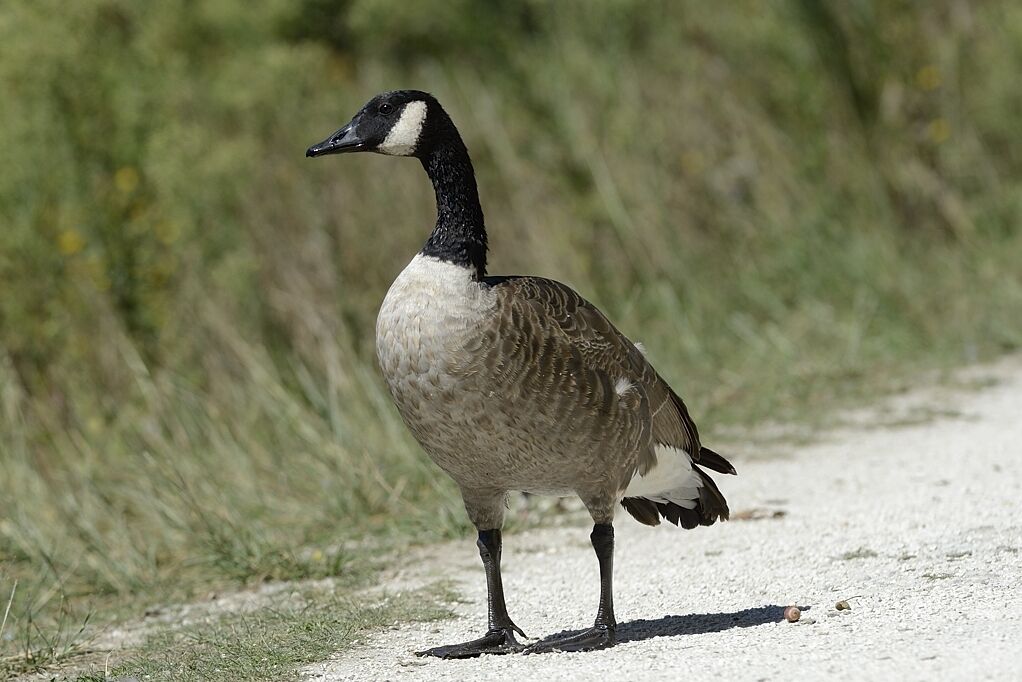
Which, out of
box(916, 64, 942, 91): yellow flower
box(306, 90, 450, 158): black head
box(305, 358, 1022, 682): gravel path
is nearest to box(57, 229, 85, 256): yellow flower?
box(305, 358, 1022, 682): gravel path

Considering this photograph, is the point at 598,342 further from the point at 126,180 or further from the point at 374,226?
the point at 126,180

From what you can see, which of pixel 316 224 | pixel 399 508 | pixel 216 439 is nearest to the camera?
pixel 399 508

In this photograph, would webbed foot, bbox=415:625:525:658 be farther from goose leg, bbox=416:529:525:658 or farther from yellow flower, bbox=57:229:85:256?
yellow flower, bbox=57:229:85:256

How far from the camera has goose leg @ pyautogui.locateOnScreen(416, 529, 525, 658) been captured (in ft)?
15.6

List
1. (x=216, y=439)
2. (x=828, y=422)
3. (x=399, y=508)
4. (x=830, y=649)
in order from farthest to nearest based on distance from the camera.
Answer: (x=828, y=422) → (x=216, y=439) → (x=399, y=508) → (x=830, y=649)

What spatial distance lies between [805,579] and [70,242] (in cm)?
584

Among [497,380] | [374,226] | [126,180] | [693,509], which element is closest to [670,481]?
[693,509]

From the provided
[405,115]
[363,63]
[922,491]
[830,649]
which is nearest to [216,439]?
[405,115]

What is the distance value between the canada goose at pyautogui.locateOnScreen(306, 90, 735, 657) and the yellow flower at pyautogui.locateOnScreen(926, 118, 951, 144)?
24.8ft

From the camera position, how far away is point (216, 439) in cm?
763

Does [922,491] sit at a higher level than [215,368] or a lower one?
lower

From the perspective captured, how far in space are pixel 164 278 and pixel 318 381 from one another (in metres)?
1.71

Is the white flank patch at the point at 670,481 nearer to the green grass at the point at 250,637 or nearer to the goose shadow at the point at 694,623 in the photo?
the goose shadow at the point at 694,623

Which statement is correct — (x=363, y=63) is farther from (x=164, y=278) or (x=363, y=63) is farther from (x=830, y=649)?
(x=830, y=649)
